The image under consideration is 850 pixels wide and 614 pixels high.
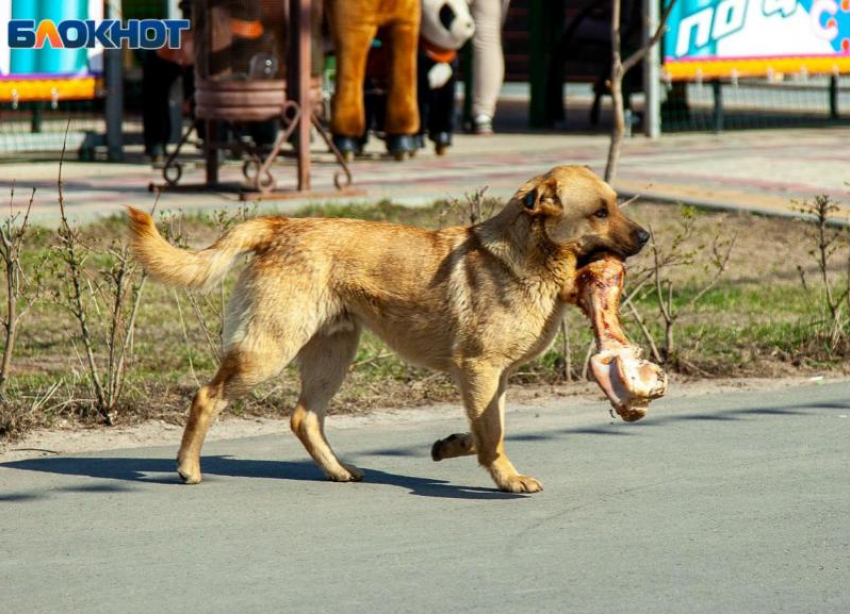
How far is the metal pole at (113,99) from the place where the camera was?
15680mm

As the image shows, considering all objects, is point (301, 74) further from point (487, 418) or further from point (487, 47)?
point (487, 418)

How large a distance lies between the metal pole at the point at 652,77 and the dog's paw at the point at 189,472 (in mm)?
12227

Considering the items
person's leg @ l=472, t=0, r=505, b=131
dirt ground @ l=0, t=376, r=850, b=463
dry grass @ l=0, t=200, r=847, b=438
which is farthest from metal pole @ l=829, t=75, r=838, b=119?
dirt ground @ l=0, t=376, r=850, b=463

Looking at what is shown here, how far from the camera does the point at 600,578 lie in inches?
196

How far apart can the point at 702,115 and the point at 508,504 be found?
15.8 metres

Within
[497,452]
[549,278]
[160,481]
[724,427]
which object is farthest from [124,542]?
[724,427]

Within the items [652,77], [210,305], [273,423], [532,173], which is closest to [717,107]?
[652,77]

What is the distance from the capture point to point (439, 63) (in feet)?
55.3

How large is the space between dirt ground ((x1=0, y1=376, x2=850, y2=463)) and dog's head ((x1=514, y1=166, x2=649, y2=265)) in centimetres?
166

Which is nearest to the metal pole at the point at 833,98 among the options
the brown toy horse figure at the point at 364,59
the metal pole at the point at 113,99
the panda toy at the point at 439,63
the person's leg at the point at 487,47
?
the person's leg at the point at 487,47

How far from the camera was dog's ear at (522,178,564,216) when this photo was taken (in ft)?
19.2

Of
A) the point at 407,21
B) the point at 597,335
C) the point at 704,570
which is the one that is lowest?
the point at 704,570

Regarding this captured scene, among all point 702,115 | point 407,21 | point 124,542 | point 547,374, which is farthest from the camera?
point 702,115

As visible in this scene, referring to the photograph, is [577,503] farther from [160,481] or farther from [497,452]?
[160,481]
